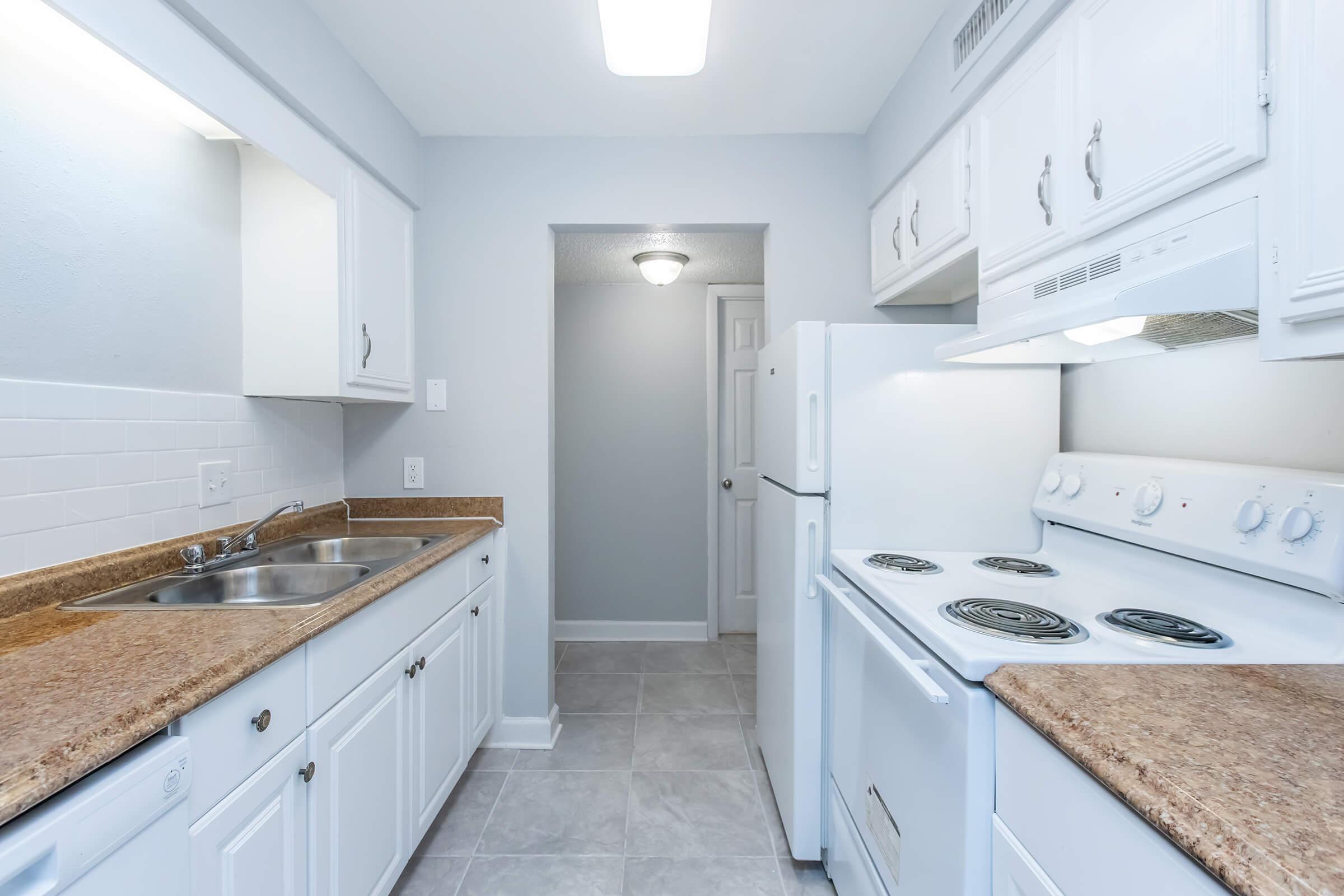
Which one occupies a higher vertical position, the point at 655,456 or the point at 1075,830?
the point at 655,456

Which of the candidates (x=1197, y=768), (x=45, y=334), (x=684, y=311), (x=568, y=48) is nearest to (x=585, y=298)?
(x=684, y=311)

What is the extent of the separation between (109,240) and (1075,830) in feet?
6.88

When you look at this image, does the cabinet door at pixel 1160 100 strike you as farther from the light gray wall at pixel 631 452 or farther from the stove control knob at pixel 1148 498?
the light gray wall at pixel 631 452

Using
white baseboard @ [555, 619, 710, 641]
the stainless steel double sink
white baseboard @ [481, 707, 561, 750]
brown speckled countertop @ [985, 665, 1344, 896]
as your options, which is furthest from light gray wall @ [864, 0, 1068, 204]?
Result: white baseboard @ [555, 619, 710, 641]

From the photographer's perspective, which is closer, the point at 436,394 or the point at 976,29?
the point at 976,29

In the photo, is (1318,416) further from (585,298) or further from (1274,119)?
(585,298)

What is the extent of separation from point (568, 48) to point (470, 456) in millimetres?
1469

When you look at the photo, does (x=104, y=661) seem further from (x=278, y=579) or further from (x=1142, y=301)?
(x=1142, y=301)

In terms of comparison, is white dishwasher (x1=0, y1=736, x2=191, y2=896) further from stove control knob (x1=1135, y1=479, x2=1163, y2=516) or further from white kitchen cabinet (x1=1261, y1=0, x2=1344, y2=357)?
stove control knob (x1=1135, y1=479, x2=1163, y2=516)

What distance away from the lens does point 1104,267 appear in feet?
3.74

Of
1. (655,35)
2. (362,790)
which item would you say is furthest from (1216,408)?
(362,790)

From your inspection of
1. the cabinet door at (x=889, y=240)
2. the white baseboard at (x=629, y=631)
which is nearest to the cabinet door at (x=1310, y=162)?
the cabinet door at (x=889, y=240)

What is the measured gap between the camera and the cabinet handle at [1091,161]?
115 cm

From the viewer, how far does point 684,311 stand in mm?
3727
